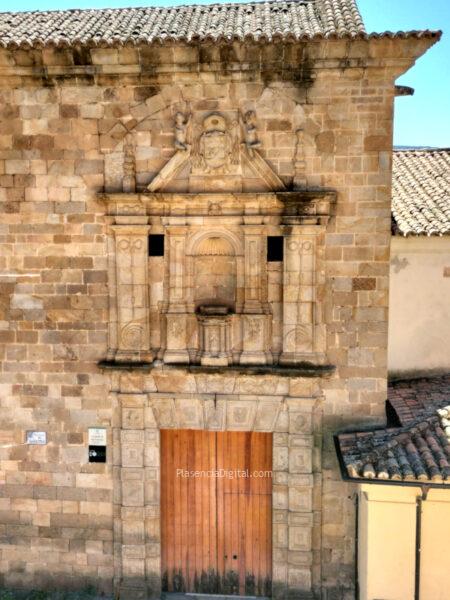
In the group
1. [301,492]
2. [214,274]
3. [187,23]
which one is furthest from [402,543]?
[187,23]

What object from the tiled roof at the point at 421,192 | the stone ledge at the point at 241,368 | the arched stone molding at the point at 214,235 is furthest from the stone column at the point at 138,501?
the tiled roof at the point at 421,192

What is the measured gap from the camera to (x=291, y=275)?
6316mm

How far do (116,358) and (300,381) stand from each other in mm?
2284

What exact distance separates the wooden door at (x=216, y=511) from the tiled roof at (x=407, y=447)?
1.27m

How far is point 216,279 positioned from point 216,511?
300cm

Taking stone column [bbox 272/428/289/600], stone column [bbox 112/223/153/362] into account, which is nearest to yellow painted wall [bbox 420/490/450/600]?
stone column [bbox 272/428/289/600]

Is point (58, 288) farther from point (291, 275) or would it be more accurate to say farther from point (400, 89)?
point (400, 89)

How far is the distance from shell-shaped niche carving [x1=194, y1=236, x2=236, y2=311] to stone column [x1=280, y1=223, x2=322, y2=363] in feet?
2.27

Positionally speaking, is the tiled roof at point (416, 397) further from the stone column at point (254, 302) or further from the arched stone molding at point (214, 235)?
the arched stone molding at point (214, 235)

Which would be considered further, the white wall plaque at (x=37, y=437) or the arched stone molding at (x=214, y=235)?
the white wall plaque at (x=37, y=437)

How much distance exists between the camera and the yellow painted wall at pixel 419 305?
24.8ft

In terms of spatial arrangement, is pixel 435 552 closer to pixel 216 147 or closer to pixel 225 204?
Result: pixel 225 204

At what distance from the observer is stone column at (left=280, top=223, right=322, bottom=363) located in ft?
20.6

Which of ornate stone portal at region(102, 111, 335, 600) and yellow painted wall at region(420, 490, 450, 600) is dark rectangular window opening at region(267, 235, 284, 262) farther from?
yellow painted wall at region(420, 490, 450, 600)
